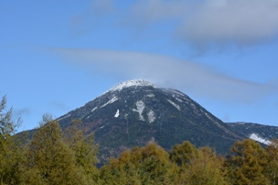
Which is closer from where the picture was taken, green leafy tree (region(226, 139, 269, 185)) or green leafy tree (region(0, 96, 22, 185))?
green leafy tree (region(0, 96, 22, 185))

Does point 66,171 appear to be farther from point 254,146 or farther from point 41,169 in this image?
point 254,146

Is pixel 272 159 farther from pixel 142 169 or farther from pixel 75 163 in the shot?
pixel 75 163

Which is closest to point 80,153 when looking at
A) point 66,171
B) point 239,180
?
point 66,171

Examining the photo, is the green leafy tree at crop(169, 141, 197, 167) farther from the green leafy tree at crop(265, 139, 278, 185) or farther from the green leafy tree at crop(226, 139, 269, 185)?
the green leafy tree at crop(265, 139, 278, 185)

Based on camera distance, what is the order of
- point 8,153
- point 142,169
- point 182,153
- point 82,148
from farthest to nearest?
point 182,153 < point 142,169 < point 82,148 < point 8,153

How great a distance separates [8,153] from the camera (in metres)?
46.8

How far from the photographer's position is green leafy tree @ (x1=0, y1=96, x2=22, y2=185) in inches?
1834

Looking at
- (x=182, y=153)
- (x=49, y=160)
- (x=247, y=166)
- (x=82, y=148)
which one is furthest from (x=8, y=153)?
(x=182, y=153)

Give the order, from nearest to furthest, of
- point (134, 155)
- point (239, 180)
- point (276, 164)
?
1. point (276, 164)
2. point (239, 180)
3. point (134, 155)

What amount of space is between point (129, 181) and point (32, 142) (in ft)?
160

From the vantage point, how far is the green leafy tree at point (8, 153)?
4659cm

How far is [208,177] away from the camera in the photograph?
70.8m

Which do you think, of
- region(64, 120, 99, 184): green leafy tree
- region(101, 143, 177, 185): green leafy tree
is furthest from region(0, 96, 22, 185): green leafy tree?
region(101, 143, 177, 185): green leafy tree

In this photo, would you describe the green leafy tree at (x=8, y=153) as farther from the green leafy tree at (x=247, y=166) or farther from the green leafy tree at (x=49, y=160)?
the green leafy tree at (x=247, y=166)
